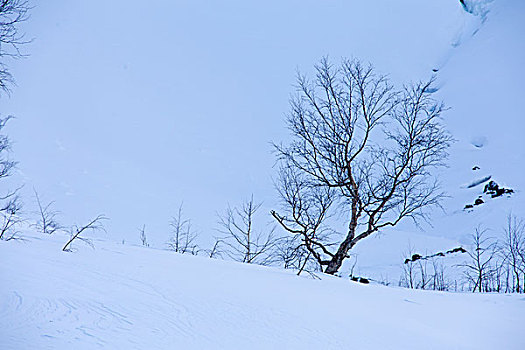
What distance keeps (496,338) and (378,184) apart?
514cm

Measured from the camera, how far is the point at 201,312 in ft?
6.23

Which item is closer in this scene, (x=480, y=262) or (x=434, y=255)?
(x=480, y=262)

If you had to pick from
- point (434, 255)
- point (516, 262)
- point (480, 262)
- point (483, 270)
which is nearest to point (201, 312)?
point (516, 262)

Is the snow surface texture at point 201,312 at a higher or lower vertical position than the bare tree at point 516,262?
lower

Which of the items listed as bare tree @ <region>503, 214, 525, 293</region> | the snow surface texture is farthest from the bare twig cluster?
the snow surface texture

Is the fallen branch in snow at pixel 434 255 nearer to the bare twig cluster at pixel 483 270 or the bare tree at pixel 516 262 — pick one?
the bare twig cluster at pixel 483 270

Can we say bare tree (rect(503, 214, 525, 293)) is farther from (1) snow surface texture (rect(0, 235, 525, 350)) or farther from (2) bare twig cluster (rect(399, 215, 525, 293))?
(1) snow surface texture (rect(0, 235, 525, 350))

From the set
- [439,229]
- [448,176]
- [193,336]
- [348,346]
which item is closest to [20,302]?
[193,336]

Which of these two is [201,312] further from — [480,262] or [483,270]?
[480,262]

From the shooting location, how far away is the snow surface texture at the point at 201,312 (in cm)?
141

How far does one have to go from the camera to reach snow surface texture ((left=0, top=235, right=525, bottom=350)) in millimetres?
1413

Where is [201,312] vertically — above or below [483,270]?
below

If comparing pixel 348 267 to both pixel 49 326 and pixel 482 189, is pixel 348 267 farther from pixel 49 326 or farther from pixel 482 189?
pixel 49 326

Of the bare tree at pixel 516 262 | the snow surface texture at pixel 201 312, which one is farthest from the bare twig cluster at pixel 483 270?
the snow surface texture at pixel 201 312
